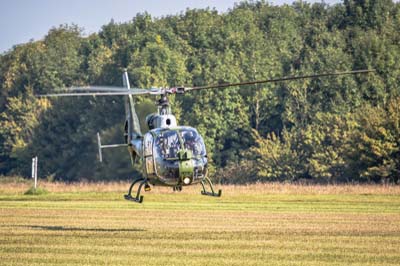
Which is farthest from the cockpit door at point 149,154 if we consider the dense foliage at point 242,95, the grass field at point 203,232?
the dense foliage at point 242,95

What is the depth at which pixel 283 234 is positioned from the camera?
28578mm

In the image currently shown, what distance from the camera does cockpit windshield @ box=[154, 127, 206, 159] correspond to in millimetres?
29203

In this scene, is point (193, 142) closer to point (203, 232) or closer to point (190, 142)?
point (190, 142)

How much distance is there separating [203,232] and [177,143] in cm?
246

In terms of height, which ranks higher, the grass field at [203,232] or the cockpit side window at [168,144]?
the cockpit side window at [168,144]

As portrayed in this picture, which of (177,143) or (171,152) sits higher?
(177,143)

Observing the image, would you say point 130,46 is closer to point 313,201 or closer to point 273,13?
point 273,13

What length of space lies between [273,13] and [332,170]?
4734 cm

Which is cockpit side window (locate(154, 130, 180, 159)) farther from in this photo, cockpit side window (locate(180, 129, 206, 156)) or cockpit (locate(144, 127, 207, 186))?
cockpit side window (locate(180, 129, 206, 156))

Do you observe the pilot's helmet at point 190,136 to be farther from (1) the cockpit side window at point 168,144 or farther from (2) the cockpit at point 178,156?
(1) the cockpit side window at point 168,144

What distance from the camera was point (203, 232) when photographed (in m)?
29.3

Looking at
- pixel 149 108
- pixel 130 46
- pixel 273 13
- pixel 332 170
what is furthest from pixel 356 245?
pixel 273 13

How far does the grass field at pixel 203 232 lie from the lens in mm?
23188

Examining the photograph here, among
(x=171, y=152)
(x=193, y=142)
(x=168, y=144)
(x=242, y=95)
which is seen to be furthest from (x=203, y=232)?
(x=242, y=95)
